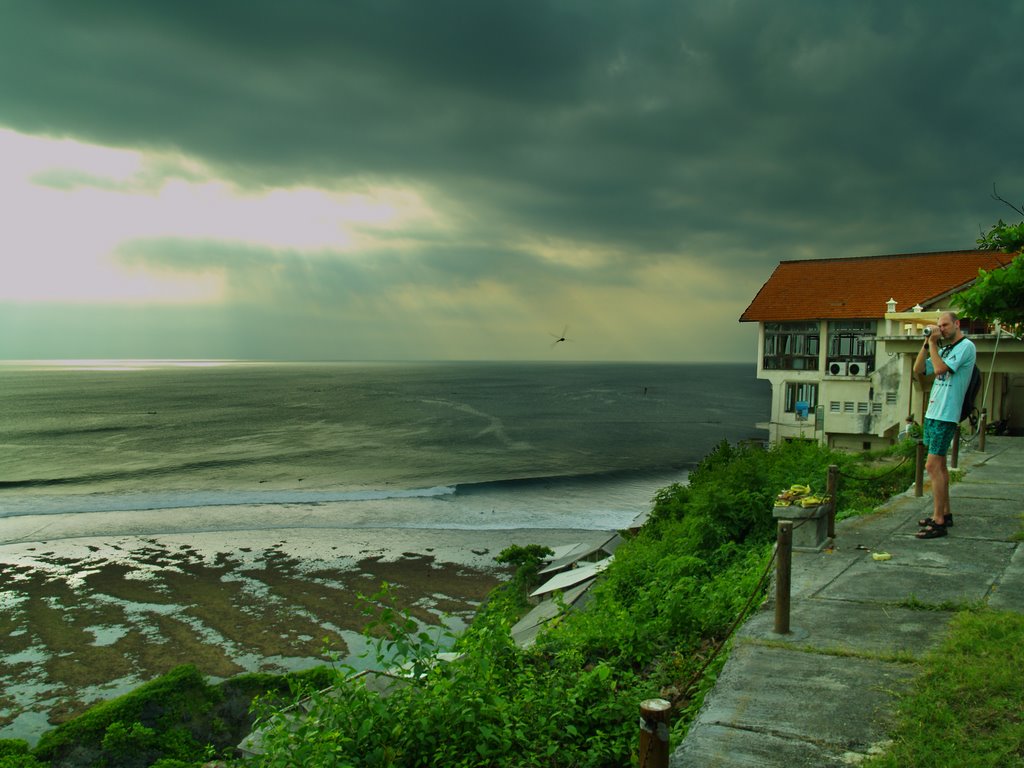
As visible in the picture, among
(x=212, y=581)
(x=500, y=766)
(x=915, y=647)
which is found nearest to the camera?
(x=500, y=766)

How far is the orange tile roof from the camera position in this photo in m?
39.7

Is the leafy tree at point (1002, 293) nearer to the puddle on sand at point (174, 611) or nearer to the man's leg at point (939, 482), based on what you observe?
the man's leg at point (939, 482)

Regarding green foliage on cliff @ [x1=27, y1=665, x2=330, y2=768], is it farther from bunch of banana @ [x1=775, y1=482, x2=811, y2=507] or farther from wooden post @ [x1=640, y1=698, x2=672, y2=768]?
wooden post @ [x1=640, y1=698, x2=672, y2=768]

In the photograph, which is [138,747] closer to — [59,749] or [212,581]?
[59,749]

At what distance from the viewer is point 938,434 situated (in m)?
8.44

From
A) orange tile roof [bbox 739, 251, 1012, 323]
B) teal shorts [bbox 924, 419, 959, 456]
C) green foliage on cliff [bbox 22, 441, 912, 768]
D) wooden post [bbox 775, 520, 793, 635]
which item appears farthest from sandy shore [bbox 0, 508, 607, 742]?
orange tile roof [bbox 739, 251, 1012, 323]

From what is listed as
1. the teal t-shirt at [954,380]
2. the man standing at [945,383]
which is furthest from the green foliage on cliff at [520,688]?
the teal t-shirt at [954,380]

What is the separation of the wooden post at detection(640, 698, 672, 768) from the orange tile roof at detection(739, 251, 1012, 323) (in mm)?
40807

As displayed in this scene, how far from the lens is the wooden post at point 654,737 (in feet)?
11.0

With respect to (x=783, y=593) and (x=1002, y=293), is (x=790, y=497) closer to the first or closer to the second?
(x=783, y=593)

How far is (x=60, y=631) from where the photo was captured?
1781cm

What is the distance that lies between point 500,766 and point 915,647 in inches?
138

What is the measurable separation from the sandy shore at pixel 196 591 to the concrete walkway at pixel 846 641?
723cm

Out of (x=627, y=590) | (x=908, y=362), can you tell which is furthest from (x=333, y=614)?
(x=908, y=362)
